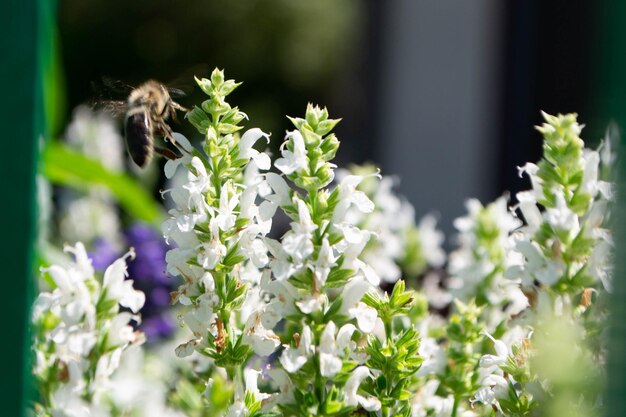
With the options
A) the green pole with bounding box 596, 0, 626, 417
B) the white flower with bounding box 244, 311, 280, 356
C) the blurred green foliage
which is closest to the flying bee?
the white flower with bounding box 244, 311, 280, 356

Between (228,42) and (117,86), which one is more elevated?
(228,42)

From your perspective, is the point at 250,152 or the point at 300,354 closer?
the point at 300,354

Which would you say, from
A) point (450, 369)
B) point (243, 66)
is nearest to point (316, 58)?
point (243, 66)

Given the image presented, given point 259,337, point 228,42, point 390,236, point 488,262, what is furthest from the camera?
point 228,42

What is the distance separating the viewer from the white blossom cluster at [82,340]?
1.01 meters

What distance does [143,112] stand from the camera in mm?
1463

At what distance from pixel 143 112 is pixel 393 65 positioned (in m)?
6.29

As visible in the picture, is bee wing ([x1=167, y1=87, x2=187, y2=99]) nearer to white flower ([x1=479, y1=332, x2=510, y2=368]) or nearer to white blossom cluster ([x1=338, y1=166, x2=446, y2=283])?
white blossom cluster ([x1=338, y1=166, x2=446, y2=283])

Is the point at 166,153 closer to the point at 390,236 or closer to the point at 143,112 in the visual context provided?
the point at 143,112

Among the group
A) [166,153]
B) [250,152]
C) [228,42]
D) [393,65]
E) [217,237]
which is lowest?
[217,237]

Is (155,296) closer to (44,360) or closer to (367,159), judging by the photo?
(44,360)

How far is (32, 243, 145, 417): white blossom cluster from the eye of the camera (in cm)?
101

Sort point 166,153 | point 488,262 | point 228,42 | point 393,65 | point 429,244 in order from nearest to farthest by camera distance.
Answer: point 166,153 < point 488,262 < point 429,244 < point 393,65 < point 228,42

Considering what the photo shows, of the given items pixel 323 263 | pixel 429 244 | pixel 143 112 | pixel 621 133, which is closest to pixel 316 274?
pixel 323 263
